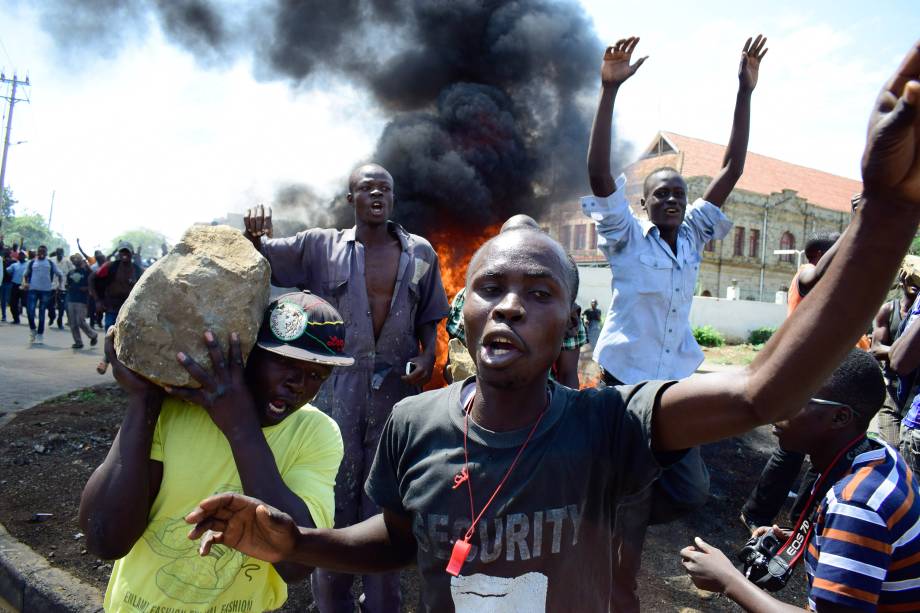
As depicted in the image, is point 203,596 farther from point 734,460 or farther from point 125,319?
point 734,460

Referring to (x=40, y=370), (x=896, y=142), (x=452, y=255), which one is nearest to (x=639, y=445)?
(x=896, y=142)

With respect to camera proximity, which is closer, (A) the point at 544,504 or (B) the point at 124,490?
(A) the point at 544,504

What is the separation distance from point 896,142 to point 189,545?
6.36ft

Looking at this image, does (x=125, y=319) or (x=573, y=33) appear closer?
(x=125, y=319)

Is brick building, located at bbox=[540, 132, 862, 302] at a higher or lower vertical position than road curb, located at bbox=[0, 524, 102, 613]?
higher

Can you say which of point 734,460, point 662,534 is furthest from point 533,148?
point 662,534

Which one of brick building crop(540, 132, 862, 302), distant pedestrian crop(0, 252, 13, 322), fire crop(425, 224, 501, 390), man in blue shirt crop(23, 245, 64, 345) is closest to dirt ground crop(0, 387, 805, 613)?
fire crop(425, 224, 501, 390)

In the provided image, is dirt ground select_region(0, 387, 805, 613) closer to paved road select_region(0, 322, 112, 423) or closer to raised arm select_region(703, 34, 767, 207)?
paved road select_region(0, 322, 112, 423)

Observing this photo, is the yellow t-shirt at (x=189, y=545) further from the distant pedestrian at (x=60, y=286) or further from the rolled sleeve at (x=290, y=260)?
the distant pedestrian at (x=60, y=286)

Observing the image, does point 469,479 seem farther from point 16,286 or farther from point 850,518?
point 16,286

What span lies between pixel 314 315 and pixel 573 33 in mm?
12420

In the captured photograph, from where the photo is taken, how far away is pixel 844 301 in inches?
42.0

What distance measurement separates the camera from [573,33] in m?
12.7

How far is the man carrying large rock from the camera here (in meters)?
3.43
